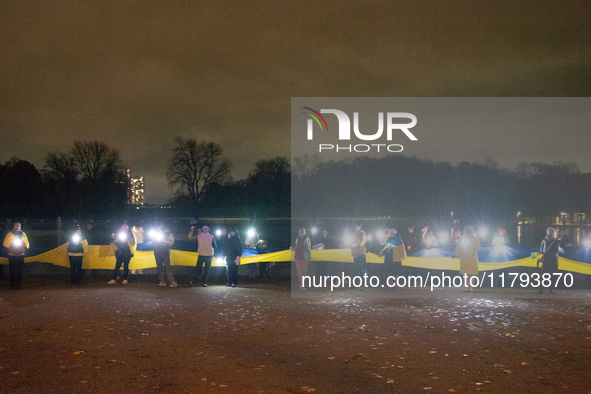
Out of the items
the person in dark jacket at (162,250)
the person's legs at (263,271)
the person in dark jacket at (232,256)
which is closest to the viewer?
the person in dark jacket at (232,256)

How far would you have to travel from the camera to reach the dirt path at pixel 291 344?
5.96 m

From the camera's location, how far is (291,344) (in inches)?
308

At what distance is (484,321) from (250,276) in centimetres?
848

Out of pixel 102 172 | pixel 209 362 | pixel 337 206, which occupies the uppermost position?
pixel 102 172

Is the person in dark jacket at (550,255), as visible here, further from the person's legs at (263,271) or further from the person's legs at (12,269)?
the person's legs at (12,269)

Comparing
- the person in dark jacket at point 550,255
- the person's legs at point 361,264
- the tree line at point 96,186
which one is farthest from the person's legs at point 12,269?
the tree line at point 96,186

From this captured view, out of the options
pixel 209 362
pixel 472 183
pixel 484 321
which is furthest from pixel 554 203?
pixel 209 362

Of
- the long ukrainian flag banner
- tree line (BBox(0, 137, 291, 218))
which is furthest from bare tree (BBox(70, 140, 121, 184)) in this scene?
the long ukrainian flag banner

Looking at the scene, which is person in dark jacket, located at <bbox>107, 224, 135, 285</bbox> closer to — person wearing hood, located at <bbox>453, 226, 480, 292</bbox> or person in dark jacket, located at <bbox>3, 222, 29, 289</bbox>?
person in dark jacket, located at <bbox>3, 222, 29, 289</bbox>

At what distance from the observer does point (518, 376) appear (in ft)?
20.3

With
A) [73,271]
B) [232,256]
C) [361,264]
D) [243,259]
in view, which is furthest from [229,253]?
[73,271]

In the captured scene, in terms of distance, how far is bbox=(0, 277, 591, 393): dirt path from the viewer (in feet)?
19.5

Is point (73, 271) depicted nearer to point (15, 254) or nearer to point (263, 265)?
point (15, 254)

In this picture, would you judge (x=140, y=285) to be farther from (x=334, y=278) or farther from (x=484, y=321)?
(x=484, y=321)
